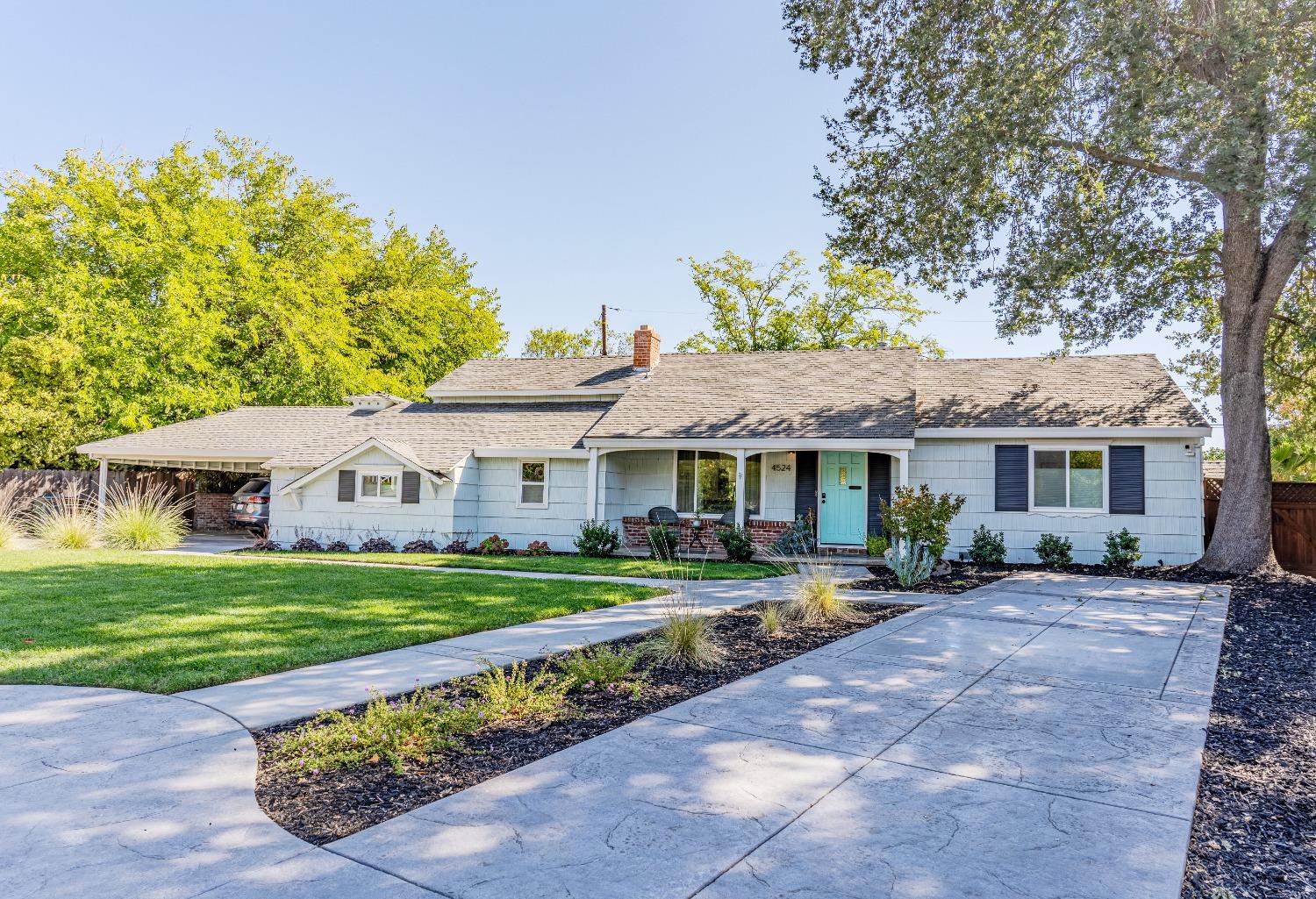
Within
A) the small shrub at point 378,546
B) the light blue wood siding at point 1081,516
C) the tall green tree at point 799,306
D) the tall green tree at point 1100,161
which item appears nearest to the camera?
the tall green tree at point 1100,161

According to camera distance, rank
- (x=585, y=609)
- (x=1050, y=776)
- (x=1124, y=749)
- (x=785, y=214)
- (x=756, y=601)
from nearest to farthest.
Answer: (x=1050, y=776) < (x=1124, y=749) < (x=585, y=609) < (x=756, y=601) < (x=785, y=214)

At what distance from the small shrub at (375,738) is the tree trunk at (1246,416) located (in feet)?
45.8

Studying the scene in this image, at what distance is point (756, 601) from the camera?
9.73 meters

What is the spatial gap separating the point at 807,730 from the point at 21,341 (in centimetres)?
2912

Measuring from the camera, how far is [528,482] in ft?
58.3

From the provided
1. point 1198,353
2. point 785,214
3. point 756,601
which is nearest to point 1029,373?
point 1198,353

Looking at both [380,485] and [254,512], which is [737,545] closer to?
[380,485]

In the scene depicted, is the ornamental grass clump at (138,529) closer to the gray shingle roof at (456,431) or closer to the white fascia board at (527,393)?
the gray shingle roof at (456,431)

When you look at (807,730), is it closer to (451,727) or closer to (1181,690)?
(451,727)

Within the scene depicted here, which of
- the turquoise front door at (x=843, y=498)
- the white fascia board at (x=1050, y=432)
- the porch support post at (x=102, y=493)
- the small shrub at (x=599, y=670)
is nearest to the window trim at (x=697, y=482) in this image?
the turquoise front door at (x=843, y=498)

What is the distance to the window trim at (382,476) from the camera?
17688 millimetres

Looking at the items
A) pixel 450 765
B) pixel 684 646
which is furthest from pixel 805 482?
pixel 450 765

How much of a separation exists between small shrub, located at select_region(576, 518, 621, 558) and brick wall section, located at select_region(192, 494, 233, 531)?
45.4 ft

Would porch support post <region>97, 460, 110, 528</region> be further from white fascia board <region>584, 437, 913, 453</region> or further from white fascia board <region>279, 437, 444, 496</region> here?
white fascia board <region>584, 437, 913, 453</region>
